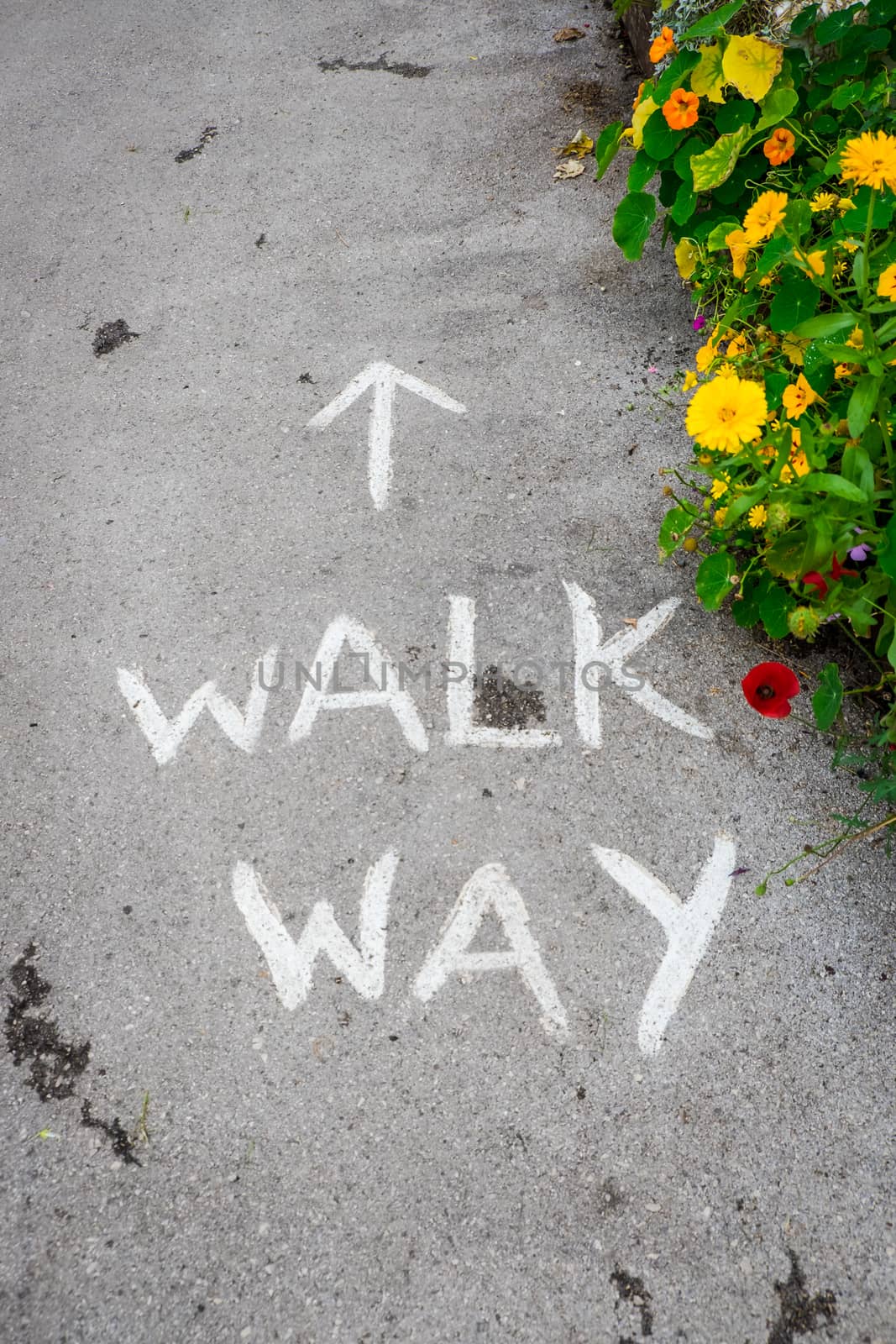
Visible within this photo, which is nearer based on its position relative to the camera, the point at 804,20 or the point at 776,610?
the point at 776,610

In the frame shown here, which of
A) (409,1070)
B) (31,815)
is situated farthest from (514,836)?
(31,815)

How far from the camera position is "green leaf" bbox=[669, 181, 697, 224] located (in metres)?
2.60

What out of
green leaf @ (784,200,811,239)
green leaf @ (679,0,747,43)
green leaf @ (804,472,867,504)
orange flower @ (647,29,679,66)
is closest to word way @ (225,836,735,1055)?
green leaf @ (804,472,867,504)

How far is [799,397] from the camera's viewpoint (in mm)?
2070

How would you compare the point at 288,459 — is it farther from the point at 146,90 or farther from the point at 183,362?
the point at 146,90

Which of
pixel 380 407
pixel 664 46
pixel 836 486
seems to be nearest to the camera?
pixel 836 486

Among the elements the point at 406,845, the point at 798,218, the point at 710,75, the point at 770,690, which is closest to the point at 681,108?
the point at 710,75

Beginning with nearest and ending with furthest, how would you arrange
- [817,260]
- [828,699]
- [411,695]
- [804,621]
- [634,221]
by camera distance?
[804,621] < [828,699] < [817,260] < [411,695] < [634,221]

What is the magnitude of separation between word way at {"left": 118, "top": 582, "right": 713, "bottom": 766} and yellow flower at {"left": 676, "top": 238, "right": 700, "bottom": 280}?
1115mm

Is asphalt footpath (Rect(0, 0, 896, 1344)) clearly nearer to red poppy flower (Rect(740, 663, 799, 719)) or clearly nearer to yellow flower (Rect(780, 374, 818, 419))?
red poppy flower (Rect(740, 663, 799, 719))

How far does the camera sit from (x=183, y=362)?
11.0 ft

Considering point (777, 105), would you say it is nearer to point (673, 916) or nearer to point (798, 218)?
point (798, 218)

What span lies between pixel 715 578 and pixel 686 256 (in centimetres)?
116

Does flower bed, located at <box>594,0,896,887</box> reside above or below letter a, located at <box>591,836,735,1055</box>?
above
